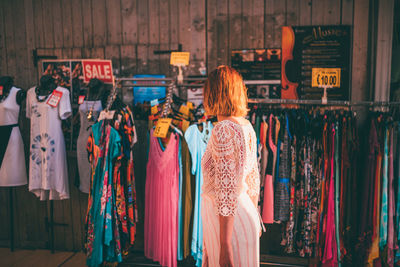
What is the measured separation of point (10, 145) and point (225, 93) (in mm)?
2473

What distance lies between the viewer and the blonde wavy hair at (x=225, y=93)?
1.57 metres

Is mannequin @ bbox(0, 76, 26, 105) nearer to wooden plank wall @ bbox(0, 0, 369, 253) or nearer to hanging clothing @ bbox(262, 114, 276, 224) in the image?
wooden plank wall @ bbox(0, 0, 369, 253)

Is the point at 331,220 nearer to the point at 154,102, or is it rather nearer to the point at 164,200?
the point at 164,200

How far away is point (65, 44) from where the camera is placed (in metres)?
→ 3.26

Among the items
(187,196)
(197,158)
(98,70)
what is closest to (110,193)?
(187,196)

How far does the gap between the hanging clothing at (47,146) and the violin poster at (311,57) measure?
2129 mm

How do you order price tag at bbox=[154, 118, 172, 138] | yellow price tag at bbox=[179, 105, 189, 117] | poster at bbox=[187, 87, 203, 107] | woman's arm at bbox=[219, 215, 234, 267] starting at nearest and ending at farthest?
1. woman's arm at bbox=[219, 215, 234, 267]
2. price tag at bbox=[154, 118, 172, 138]
3. yellow price tag at bbox=[179, 105, 189, 117]
4. poster at bbox=[187, 87, 203, 107]

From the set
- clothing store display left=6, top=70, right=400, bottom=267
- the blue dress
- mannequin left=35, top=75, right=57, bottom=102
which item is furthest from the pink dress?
mannequin left=35, top=75, right=57, bottom=102

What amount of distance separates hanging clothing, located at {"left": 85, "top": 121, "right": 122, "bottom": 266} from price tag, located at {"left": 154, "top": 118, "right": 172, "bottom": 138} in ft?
1.04

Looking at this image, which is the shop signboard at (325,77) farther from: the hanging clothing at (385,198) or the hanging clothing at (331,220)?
the hanging clothing at (385,198)

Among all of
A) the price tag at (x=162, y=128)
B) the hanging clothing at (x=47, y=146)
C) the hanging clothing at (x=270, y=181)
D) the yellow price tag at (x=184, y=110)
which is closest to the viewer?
the price tag at (x=162, y=128)

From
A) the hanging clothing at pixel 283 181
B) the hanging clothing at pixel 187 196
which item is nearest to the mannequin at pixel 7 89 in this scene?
the hanging clothing at pixel 187 196

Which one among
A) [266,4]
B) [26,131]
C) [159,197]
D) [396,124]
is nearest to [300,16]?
[266,4]

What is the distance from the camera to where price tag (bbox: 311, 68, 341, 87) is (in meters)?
2.61
